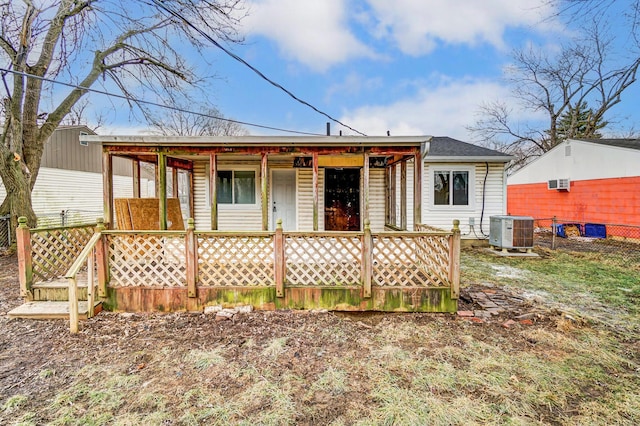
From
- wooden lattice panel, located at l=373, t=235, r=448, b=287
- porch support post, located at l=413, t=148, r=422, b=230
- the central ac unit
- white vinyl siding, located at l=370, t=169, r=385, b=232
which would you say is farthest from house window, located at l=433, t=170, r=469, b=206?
wooden lattice panel, located at l=373, t=235, r=448, b=287

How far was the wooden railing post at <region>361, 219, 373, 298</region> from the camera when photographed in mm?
4262

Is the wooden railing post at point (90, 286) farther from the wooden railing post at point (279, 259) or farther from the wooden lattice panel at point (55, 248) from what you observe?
the wooden railing post at point (279, 259)

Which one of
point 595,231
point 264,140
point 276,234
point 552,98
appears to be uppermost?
point 552,98

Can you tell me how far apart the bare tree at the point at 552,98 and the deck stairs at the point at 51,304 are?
948 inches

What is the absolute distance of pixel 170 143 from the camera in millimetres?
5637

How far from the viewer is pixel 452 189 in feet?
31.5

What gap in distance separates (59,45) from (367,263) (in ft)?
35.1

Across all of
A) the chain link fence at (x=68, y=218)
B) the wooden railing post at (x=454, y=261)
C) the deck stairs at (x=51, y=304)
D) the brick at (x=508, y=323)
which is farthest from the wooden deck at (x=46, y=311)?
the chain link fence at (x=68, y=218)

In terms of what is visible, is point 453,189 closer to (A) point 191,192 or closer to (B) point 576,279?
(B) point 576,279

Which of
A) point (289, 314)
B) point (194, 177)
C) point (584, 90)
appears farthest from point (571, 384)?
point (584, 90)

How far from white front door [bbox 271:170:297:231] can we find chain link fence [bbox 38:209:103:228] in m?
8.63

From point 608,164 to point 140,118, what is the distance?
54.5ft

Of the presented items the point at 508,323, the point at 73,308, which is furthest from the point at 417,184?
the point at 73,308

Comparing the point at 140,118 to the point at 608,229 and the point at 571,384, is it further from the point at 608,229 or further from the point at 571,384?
the point at 608,229
